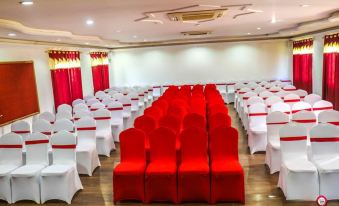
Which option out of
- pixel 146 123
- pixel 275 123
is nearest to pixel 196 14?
pixel 146 123

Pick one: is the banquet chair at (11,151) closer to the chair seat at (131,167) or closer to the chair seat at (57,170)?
the chair seat at (57,170)

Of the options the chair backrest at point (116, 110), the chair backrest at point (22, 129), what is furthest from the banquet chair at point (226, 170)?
the chair backrest at point (116, 110)

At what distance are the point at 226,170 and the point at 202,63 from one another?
535 inches

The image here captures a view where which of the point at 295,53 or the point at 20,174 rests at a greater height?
the point at 295,53

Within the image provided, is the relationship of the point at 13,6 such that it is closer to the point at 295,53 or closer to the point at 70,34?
the point at 70,34

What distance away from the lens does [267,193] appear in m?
6.09

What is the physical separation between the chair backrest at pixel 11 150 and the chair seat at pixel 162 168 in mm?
2794

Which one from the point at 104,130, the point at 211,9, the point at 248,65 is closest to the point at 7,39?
the point at 104,130

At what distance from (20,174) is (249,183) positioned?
439 centimetres

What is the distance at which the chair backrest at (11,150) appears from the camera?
669 cm

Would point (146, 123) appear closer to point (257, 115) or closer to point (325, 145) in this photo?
point (257, 115)

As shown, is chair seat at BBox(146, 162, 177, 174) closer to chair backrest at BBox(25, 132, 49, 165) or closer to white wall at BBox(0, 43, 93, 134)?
chair backrest at BBox(25, 132, 49, 165)

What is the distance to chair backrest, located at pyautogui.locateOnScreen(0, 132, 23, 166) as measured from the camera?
669cm

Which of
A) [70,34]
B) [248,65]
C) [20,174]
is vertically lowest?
[20,174]
